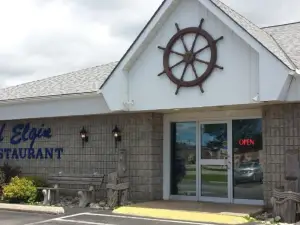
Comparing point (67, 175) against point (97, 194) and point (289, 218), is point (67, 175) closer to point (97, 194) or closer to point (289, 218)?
point (97, 194)

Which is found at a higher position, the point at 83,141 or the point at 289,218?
the point at 83,141

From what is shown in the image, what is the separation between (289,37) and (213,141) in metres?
3.55

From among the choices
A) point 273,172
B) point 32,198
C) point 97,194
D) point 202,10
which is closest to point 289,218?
point 273,172

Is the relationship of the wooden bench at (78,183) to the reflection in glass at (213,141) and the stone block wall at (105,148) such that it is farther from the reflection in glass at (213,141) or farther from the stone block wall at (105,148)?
the reflection in glass at (213,141)

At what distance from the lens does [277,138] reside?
11.7 meters

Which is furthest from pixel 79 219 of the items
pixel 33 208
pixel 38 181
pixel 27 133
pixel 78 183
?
pixel 27 133

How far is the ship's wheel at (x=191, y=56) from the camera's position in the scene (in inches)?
460

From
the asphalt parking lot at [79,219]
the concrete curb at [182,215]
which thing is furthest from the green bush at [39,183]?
the concrete curb at [182,215]

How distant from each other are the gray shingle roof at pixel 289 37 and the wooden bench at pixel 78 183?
6331 millimetres

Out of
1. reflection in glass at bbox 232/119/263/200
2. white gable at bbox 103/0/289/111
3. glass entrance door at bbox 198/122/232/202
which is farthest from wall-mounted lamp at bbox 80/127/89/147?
reflection in glass at bbox 232/119/263/200

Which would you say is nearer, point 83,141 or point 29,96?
point 83,141

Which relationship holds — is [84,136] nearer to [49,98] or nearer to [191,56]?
[49,98]

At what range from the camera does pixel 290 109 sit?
11578 mm

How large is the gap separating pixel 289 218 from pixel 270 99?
2.60 m
